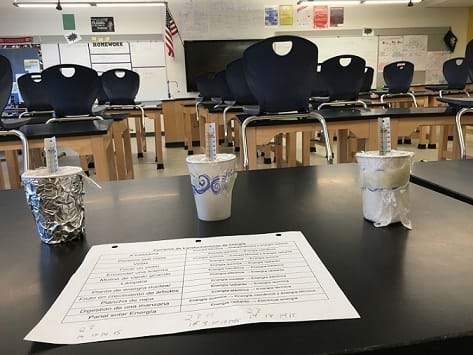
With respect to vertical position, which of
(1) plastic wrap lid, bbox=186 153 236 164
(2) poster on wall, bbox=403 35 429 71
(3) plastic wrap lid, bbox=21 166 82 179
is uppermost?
(2) poster on wall, bbox=403 35 429 71

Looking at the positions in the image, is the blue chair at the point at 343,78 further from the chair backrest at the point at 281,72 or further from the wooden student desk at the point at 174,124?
the wooden student desk at the point at 174,124

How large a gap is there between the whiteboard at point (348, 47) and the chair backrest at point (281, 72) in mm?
5579

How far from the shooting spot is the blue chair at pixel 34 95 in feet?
13.4

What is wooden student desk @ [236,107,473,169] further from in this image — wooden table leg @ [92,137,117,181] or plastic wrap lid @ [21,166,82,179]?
plastic wrap lid @ [21,166,82,179]

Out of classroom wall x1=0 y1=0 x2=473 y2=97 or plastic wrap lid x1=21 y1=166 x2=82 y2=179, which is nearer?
plastic wrap lid x1=21 y1=166 x2=82 y2=179

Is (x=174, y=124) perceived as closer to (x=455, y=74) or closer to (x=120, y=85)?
(x=120, y=85)

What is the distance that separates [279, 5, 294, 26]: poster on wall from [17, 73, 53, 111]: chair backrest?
438 cm

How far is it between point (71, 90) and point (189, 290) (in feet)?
7.95

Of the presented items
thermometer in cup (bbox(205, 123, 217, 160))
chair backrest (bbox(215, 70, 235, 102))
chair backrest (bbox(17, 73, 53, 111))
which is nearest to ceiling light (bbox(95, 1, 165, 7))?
chair backrest (bbox(17, 73, 53, 111))

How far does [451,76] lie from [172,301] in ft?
19.4

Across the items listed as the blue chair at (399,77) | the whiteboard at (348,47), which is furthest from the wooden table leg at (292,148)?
the whiteboard at (348,47)

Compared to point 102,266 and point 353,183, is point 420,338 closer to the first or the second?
point 102,266

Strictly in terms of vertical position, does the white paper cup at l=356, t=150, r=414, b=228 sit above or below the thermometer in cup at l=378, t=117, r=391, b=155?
below

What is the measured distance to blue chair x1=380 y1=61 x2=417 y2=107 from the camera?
4555 millimetres
